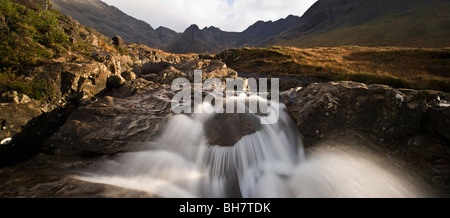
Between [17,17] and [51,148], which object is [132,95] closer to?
[51,148]

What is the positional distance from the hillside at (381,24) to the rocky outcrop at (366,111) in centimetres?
5402

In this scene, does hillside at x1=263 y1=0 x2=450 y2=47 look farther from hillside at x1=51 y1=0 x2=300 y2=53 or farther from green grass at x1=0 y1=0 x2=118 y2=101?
hillside at x1=51 y1=0 x2=300 y2=53

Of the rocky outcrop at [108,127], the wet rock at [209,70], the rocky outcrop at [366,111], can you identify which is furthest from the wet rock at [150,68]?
the rocky outcrop at [366,111]

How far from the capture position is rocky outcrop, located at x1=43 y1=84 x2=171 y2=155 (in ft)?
16.6

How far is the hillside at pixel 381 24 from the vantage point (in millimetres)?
51972

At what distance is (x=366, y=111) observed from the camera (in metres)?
5.88

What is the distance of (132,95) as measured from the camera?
817cm

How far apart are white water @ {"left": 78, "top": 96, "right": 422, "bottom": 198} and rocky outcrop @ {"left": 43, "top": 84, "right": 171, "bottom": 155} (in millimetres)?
572

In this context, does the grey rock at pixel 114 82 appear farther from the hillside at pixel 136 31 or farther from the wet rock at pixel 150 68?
the hillside at pixel 136 31

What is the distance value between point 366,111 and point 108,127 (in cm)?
930
